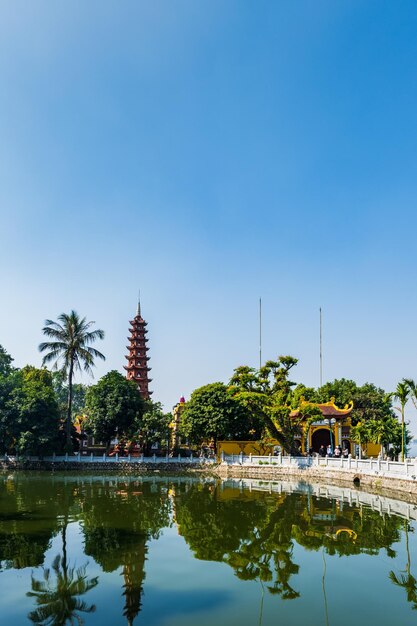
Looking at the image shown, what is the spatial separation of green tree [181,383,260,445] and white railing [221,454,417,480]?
8.78 ft

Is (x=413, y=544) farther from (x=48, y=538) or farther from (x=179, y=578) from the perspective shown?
(x=48, y=538)

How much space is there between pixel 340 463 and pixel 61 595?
77.0ft

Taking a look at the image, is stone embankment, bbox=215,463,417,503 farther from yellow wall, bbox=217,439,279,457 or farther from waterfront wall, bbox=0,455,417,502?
yellow wall, bbox=217,439,279,457

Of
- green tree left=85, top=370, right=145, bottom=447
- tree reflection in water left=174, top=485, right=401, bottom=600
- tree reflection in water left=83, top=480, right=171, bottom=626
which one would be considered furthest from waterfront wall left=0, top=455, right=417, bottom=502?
tree reflection in water left=83, top=480, right=171, bottom=626

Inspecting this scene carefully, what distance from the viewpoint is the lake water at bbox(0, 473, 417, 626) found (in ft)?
30.6

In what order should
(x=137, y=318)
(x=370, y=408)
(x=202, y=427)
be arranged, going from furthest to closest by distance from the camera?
(x=137, y=318)
(x=370, y=408)
(x=202, y=427)

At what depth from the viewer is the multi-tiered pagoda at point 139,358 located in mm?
55688

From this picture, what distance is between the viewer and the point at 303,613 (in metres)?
9.31

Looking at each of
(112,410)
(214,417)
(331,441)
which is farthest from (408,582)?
(112,410)

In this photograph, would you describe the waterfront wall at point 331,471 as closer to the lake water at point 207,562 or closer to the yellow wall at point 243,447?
the yellow wall at point 243,447

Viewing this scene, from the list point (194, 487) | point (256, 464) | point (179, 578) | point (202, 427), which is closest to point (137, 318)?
point (202, 427)

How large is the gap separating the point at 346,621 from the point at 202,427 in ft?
100

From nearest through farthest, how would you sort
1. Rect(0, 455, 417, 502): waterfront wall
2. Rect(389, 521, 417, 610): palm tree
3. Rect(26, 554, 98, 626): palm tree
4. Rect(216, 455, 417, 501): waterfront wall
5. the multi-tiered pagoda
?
Rect(26, 554, 98, 626): palm tree < Rect(389, 521, 417, 610): palm tree < Rect(216, 455, 417, 501): waterfront wall < Rect(0, 455, 417, 502): waterfront wall < the multi-tiered pagoda

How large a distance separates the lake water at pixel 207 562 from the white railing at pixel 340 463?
2.42m
